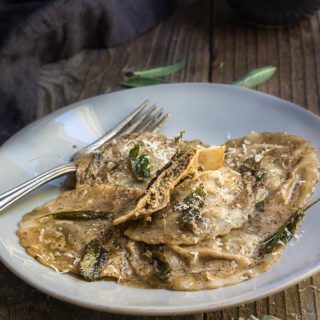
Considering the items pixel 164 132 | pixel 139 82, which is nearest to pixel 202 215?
pixel 164 132

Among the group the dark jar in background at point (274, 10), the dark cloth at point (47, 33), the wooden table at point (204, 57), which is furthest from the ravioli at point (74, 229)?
the dark jar in background at point (274, 10)

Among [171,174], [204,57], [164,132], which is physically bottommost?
[204,57]

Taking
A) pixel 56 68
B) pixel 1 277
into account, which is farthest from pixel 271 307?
pixel 56 68

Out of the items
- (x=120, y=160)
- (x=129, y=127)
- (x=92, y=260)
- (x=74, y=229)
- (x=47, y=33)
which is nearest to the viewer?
(x=92, y=260)

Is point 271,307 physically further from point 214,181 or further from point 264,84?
point 264,84

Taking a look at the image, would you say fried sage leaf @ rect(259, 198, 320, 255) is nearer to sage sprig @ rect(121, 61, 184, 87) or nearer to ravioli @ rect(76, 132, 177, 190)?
ravioli @ rect(76, 132, 177, 190)

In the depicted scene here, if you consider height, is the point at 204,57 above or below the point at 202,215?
below

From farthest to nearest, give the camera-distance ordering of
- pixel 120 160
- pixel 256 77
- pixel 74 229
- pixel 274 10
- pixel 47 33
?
pixel 274 10, pixel 47 33, pixel 256 77, pixel 120 160, pixel 74 229

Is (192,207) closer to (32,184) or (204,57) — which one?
(32,184)
